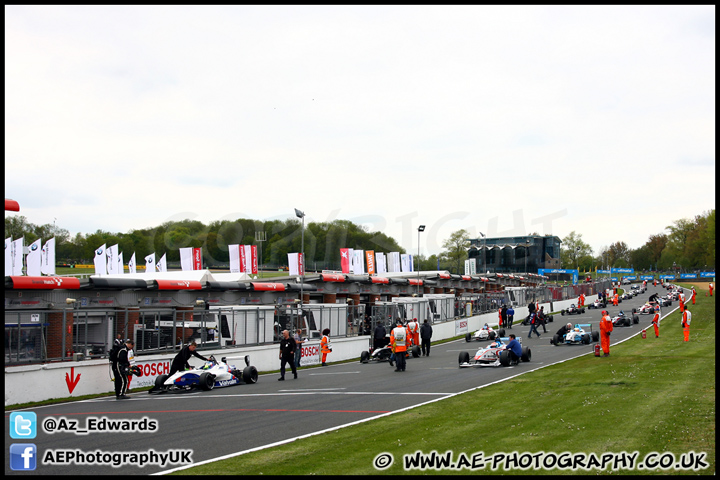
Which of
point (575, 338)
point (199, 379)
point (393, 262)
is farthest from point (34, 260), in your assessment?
point (393, 262)

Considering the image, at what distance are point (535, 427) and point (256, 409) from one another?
6.66 m

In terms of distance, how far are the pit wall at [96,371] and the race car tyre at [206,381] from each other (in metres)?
2.74

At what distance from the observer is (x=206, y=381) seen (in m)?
19.0

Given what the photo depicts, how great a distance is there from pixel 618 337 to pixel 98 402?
28.3 meters

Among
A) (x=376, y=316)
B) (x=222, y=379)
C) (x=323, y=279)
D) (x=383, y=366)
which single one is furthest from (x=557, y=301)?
(x=222, y=379)

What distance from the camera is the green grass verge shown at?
9.25 m

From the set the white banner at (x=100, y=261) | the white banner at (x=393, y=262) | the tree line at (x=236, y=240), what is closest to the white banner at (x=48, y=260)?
the white banner at (x=100, y=261)

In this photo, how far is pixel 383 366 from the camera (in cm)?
2592

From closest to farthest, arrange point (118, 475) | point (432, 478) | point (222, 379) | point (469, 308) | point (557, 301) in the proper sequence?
point (432, 478), point (118, 475), point (222, 379), point (469, 308), point (557, 301)

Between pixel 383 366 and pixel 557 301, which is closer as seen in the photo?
pixel 383 366

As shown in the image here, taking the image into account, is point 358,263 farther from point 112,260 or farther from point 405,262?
point 112,260

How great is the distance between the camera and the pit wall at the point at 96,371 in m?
16.7

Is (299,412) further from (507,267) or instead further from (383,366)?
(507,267)

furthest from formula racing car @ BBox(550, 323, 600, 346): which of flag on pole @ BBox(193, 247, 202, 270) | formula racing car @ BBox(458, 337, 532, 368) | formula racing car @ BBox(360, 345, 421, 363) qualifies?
flag on pole @ BBox(193, 247, 202, 270)
